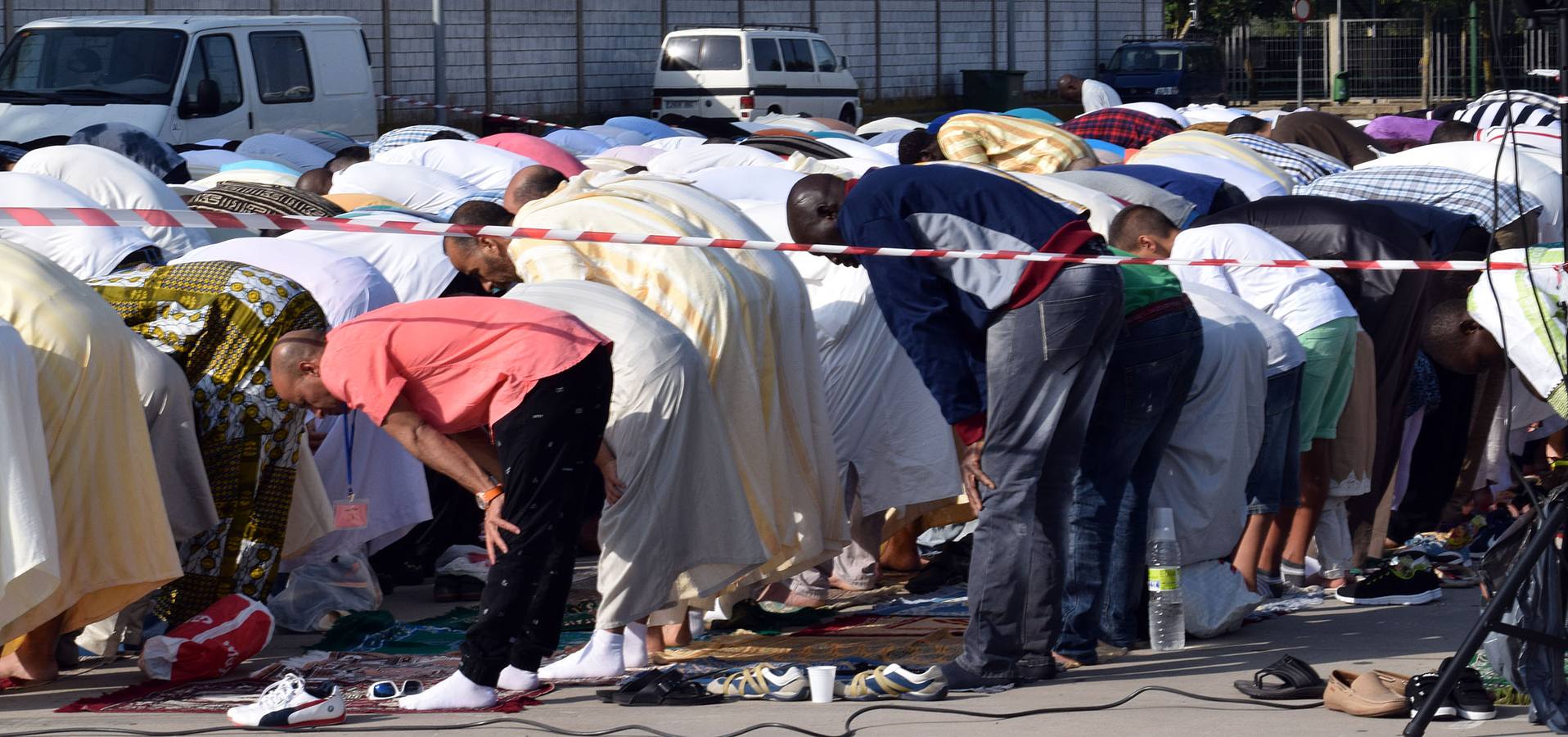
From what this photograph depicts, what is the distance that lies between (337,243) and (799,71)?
69.8 ft

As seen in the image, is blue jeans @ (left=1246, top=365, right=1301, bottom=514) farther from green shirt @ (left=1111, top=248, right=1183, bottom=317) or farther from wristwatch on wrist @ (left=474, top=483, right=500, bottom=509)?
wristwatch on wrist @ (left=474, top=483, right=500, bottom=509)

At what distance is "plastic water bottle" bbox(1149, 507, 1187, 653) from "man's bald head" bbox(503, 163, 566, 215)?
287 cm

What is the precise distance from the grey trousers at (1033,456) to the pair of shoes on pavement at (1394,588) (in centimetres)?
183

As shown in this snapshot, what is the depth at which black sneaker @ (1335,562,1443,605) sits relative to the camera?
6.92m

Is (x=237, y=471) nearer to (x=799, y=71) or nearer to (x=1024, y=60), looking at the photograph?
(x=799, y=71)

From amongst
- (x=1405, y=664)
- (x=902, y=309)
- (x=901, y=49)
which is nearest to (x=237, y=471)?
(x=902, y=309)

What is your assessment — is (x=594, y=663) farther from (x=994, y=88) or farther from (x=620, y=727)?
(x=994, y=88)

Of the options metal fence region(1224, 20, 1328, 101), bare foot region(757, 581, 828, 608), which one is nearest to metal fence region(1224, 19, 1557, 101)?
metal fence region(1224, 20, 1328, 101)

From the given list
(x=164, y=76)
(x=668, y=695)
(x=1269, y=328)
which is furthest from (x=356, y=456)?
(x=164, y=76)

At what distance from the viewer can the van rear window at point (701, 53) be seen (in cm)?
2759

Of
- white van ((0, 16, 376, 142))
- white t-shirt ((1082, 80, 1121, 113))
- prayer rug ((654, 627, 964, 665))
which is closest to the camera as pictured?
prayer rug ((654, 627, 964, 665))

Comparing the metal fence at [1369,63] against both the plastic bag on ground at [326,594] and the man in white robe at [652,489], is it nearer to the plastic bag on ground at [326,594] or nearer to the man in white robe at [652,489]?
the plastic bag on ground at [326,594]

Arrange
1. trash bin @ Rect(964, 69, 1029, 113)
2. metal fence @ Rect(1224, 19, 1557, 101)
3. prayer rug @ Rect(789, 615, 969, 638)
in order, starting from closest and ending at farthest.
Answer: prayer rug @ Rect(789, 615, 969, 638)
trash bin @ Rect(964, 69, 1029, 113)
metal fence @ Rect(1224, 19, 1557, 101)

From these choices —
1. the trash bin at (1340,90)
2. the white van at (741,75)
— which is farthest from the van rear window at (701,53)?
the trash bin at (1340,90)
